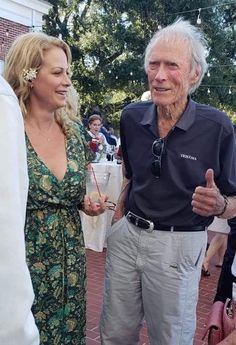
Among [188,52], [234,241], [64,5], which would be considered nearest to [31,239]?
[188,52]

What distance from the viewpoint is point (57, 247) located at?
1944mm

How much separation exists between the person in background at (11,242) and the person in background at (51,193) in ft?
3.79

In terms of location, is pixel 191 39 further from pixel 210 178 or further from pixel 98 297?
pixel 98 297

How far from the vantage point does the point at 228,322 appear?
1.86 m

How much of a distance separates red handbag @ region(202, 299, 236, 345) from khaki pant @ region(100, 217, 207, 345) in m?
0.14

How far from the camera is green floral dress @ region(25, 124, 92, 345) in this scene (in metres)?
1.88

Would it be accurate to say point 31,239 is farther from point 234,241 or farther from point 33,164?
point 234,241

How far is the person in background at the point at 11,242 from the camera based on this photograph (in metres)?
0.68

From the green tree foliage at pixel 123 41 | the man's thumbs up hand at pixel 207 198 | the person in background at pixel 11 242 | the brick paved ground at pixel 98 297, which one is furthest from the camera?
the green tree foliage at pixel 123 41

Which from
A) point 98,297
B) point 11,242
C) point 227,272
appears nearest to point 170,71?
point 11,242

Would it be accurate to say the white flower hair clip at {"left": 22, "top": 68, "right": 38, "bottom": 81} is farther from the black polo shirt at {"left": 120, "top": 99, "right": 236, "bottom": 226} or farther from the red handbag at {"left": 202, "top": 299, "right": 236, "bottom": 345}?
the red handbag at {"left": 202, "top": 299, "right": 236, "bottom": 345}

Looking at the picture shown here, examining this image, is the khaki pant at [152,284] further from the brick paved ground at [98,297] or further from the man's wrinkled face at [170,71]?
the brick paved ground at [98,297]

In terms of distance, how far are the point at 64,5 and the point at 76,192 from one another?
22.0 metres

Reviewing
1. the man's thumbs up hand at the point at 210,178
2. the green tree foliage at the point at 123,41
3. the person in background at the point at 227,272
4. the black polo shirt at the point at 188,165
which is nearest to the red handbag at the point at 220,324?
the black polo shirt at the point at 188,165
